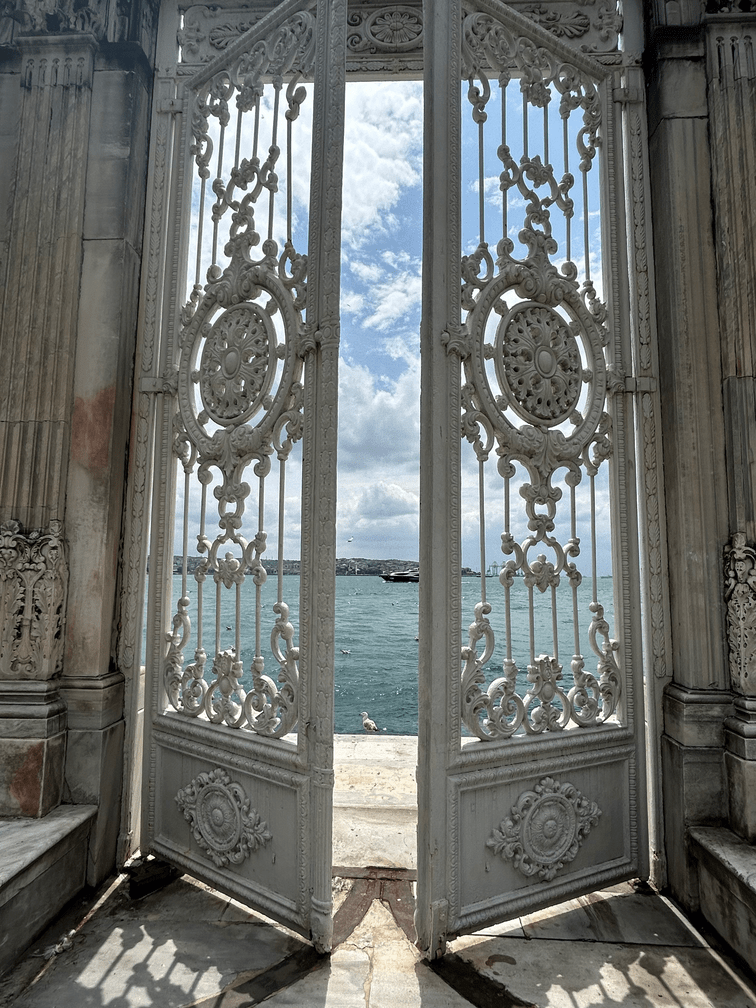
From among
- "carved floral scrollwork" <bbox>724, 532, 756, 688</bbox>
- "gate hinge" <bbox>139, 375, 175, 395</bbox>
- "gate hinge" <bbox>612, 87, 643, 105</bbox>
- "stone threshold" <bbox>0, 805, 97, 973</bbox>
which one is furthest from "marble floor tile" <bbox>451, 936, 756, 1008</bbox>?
"gate hinge" <bbox>612, 87, 643, 105</bbox>

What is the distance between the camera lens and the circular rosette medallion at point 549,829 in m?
A: 2.64

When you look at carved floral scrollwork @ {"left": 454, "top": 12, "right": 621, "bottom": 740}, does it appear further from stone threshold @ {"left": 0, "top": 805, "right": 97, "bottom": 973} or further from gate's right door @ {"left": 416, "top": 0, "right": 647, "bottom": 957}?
stone threshold @ {"left": 0, "top": 805, "right": 97, "bottom": 973}

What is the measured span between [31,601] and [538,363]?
267 centimetres

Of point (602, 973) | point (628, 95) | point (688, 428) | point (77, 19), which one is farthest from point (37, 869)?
point (628, 95)

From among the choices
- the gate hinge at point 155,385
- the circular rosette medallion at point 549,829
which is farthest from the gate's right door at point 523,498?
the gate hinge at point 155,385

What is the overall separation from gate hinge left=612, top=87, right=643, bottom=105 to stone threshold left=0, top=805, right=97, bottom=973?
446 cm

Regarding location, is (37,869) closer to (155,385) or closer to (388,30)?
(155,385)

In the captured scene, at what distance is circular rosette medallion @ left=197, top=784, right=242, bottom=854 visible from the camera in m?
2.72

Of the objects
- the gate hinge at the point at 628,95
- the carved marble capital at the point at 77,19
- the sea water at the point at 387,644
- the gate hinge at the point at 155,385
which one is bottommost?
the sea water at the point at 387,644

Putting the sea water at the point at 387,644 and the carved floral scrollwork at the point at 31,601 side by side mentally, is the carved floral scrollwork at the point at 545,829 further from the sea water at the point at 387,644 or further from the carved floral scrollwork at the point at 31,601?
the carved floral scrollwork at the point at 31,601

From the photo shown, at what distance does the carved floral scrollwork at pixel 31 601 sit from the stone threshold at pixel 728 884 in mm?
3025

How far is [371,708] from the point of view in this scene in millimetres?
14625

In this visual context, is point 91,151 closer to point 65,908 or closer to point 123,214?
point 123,214

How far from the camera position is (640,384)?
3094 mm
